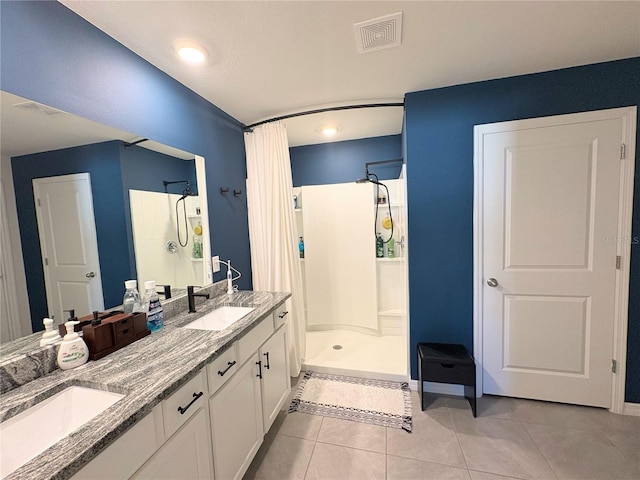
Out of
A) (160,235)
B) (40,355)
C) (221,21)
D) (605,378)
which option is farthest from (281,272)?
(605,378)

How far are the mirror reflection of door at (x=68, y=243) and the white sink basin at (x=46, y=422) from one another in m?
0.43

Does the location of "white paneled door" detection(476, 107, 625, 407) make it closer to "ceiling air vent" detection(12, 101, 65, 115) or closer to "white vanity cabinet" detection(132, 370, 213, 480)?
"white vanity cabinet" detection(132, 370, 213, 480)

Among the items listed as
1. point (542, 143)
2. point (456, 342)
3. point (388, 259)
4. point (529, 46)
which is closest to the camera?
point (529, 46)

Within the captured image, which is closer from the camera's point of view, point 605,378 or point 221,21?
point 221,21

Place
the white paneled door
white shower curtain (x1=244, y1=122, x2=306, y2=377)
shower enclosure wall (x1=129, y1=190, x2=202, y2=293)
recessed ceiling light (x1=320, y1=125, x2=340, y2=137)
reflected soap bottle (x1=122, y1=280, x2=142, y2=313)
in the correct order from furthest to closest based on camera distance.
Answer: recessed ceiling light (x1=320, y1=125, x2=340, y2=137), white shower curtain (x1=244, y1=122, x2=306, y2=377), the white paneled door, shower enclosure wall (x1=129, y1=190, x2=202, y2=293), reflected soap bottle (x1=122, y1=280, x2=142, y2=313)

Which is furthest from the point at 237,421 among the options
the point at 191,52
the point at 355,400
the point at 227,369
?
the point at 191,52

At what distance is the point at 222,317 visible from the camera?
5.81ft

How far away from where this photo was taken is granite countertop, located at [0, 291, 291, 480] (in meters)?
0.64

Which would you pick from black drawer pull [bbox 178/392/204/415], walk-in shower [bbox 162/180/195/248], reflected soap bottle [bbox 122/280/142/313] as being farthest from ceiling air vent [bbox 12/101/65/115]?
black drawer pull [bbox 178/392/204/415]

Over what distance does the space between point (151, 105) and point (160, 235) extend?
2.54 ft

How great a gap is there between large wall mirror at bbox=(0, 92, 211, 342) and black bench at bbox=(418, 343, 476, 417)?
182cm

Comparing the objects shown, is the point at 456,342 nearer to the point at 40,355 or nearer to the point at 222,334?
the point at 222,334

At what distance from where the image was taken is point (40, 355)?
100cm

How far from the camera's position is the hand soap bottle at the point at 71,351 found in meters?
1.02
